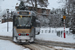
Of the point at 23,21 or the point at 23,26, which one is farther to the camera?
the point at 23,21

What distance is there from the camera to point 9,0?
67.7m

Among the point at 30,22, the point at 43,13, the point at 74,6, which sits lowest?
the point at 43,13

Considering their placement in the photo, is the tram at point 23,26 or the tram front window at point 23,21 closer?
the tram at point 23,26

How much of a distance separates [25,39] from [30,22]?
178 centimetres

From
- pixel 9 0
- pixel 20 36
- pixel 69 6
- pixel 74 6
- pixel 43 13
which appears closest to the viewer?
pixel 20 36

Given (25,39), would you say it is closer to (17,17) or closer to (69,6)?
(17,17)

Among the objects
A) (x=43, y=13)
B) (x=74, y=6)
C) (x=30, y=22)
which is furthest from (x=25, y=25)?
(x=43, y=13)

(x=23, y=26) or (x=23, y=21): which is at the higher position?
(x=23, y=21)

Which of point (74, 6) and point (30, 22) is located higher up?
point (74, 6)

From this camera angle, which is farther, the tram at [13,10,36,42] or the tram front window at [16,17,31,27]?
the tram front window at [16,17,31,27]

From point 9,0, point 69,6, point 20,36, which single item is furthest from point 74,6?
point 9,0

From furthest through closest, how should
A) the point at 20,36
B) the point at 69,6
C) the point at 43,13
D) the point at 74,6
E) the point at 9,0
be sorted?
the point at 9,0 → the point at 43,13 → the point at 69,6 → the point at 74,6 → the point at 20,36

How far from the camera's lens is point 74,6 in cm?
2042

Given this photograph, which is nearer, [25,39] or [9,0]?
[25,39]
